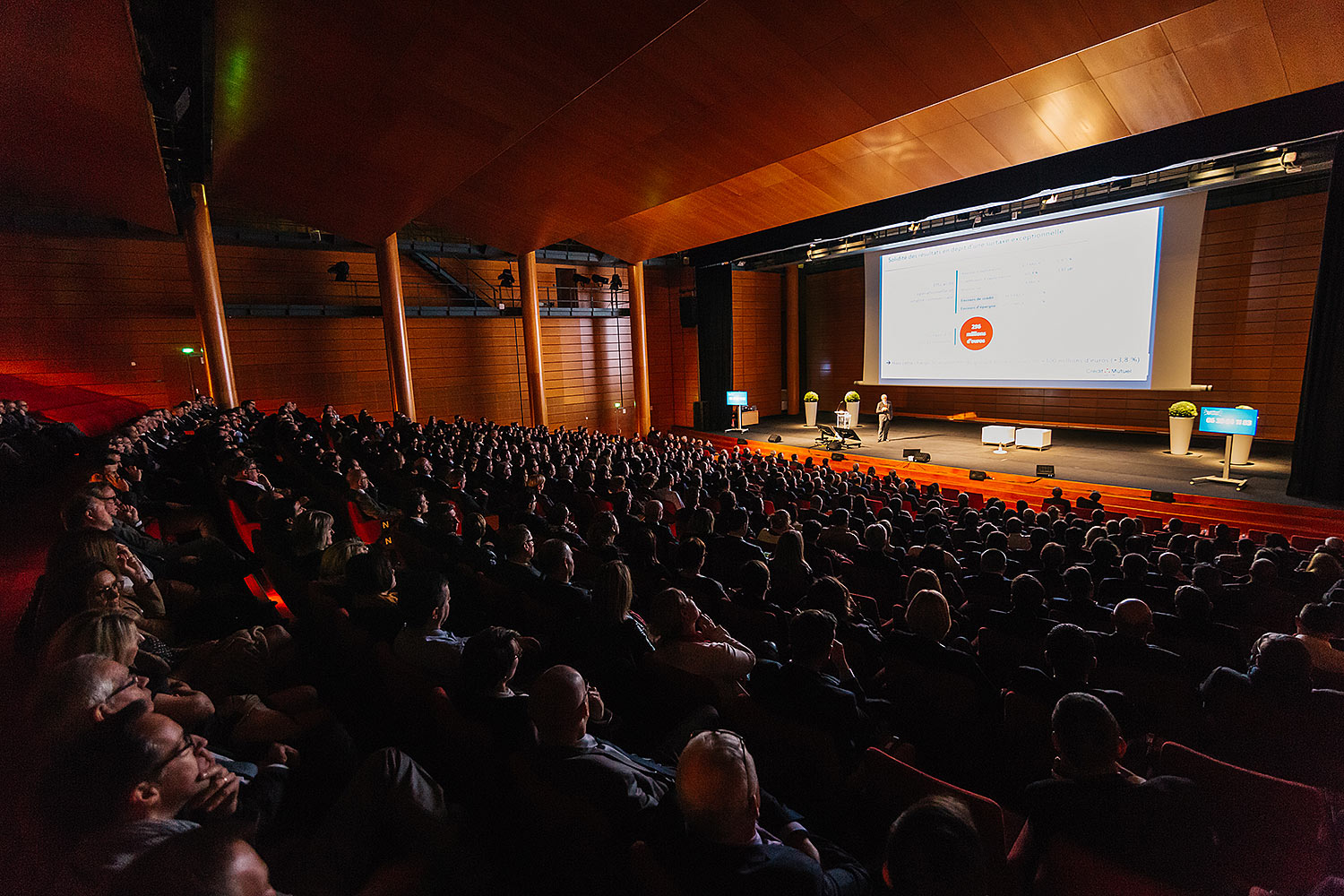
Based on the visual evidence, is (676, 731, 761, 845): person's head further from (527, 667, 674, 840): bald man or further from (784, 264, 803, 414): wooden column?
(784, 264, 803, 414): wooden column

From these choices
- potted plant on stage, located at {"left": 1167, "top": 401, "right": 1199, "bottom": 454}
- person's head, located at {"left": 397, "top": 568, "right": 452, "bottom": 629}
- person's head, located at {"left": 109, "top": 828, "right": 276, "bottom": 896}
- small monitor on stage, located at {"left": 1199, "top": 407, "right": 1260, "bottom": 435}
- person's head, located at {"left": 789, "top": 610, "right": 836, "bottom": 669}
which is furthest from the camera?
potted plant on stage, located at {"left": 1167, "top": 401, "right": 1199, "bottom": 454}

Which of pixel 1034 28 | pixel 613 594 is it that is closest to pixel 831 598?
pixel 613 594

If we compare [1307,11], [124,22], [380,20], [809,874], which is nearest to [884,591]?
[809,874]

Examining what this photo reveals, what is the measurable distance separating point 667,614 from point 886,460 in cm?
962

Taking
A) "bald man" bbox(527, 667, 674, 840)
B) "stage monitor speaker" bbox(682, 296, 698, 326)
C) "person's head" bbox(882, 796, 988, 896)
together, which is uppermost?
"stage monitor speaker" bbox(682, 296, 698, 326)

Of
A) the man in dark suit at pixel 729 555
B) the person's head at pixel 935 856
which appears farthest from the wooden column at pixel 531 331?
the person's head at pixel 935 856

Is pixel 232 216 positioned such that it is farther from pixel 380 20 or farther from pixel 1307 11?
pixel 1307 11

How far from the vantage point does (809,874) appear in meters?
1.16

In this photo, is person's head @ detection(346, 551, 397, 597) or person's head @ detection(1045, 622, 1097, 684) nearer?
person's head @ detection(1045, 622, 1097, 684)

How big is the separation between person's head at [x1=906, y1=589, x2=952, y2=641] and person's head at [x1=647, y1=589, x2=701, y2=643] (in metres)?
0.92

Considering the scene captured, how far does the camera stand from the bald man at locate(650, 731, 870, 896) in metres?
1.12

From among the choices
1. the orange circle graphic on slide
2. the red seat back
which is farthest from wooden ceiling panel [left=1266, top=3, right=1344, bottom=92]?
the red seat back

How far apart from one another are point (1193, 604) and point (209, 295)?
44.7ft

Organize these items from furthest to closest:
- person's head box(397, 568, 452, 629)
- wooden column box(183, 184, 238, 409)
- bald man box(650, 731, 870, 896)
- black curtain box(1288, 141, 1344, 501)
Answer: wooden column box(183, 184, 238, 409), black curtain box(1288, 141, 1344, 501), person's head box(397, 568, 452, 629), bald man box(650, 731, 870, 896)
